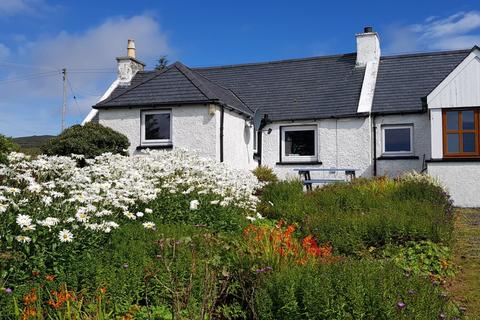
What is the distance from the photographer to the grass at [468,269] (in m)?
5.41

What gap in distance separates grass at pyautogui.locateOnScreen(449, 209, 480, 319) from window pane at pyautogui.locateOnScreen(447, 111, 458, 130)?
16.9ft

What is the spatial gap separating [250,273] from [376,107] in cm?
1374

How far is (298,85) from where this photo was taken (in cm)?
2019

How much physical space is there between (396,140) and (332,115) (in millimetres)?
2541

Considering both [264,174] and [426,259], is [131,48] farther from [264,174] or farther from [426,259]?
[426,259]

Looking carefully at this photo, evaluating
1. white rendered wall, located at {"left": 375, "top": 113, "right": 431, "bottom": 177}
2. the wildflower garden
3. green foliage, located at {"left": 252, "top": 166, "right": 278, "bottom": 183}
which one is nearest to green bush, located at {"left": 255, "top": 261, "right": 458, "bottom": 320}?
the wildflower garden

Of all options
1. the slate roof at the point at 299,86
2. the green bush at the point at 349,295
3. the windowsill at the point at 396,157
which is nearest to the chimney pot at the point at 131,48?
the slate roof at the point at 299,86

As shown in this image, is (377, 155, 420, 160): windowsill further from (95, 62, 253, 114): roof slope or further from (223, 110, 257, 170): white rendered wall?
(95, 62, 253, 114): roof slope

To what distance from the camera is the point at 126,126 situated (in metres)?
16.6

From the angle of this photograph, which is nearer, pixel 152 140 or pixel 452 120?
pixel 452 120

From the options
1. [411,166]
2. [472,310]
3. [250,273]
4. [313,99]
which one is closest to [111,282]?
[250,273]

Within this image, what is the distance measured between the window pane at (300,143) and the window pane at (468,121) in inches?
216

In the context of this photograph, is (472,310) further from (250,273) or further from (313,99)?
(313,99)

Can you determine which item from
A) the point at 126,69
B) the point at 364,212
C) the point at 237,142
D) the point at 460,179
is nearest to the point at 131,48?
the point at 126,69
